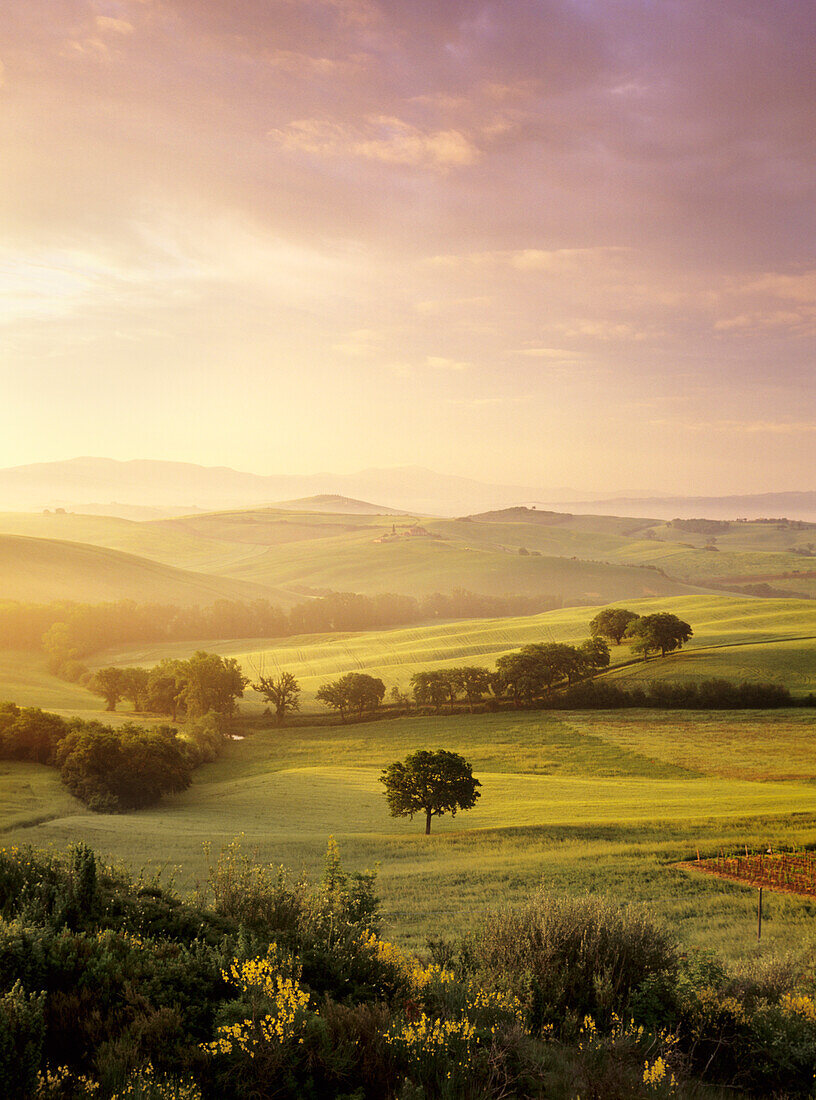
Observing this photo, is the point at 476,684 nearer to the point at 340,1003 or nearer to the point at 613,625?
the point at 613,625

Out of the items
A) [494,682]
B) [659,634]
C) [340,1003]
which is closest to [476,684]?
[494,682]

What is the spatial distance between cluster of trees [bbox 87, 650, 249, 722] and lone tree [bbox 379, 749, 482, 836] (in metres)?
35.3

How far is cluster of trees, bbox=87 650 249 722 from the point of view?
221 feet

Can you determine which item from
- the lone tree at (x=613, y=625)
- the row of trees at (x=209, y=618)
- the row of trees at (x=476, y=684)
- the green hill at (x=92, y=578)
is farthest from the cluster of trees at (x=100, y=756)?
the green hill at (x=92, y=578)

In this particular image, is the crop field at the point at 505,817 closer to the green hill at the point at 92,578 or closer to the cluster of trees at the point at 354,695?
the cluster of trees at the point at 354,695

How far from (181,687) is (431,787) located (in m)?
43.9

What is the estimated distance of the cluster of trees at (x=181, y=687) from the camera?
67250 millimetres

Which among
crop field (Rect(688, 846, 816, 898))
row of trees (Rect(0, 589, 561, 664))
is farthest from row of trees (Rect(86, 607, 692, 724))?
crop field (Rect(688, 846, 816, 898))

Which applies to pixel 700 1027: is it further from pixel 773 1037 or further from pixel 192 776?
pixel 192 776

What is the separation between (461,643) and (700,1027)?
92.0 m

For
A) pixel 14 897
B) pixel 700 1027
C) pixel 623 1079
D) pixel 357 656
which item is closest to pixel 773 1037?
pixel 700 1027

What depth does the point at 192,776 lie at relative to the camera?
5078 centimetres

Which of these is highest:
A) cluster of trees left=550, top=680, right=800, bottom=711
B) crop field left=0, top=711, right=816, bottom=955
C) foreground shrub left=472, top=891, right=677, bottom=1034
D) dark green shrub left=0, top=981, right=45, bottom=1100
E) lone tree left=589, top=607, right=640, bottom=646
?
lone tree left=589, top=607, right=640, bottom=646

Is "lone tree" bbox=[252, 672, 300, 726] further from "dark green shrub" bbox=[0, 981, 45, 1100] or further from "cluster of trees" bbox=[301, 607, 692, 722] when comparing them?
"dark green shrub" bbox=[0, 981, 45, 1100]
